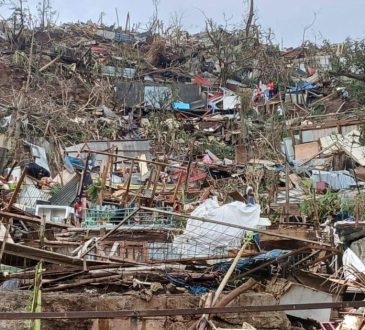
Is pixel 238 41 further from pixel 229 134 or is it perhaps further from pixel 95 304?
pixel 95 304

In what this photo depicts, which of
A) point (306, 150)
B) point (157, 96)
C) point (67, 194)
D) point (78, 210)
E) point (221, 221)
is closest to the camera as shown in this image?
point (221, 221)

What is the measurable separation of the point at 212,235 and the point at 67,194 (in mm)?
4627

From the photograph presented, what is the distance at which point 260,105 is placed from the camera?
2000 cm

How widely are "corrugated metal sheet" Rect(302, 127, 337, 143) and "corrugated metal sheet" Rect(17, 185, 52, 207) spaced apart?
8200 millimetres

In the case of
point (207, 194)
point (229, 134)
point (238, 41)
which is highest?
point (238, 41)

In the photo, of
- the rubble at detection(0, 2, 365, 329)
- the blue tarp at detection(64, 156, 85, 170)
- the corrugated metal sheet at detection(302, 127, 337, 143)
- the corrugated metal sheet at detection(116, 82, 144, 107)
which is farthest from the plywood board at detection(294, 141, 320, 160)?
the corrugated metal sheet at detection(116, 82, 144, 107)

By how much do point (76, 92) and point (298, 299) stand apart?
49.7 feet

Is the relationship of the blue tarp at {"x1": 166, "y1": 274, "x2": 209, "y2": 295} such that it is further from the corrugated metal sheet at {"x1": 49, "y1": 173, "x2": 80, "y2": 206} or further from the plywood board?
the plywood board

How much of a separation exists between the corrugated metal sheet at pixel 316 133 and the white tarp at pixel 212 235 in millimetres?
9420

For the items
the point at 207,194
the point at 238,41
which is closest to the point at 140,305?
the point at 207,194

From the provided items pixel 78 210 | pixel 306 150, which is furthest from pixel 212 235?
pixel 306 150

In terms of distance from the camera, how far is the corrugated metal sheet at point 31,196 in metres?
10.2

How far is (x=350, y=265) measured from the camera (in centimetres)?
646

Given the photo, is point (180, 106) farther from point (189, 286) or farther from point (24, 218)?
point (189, 286)
